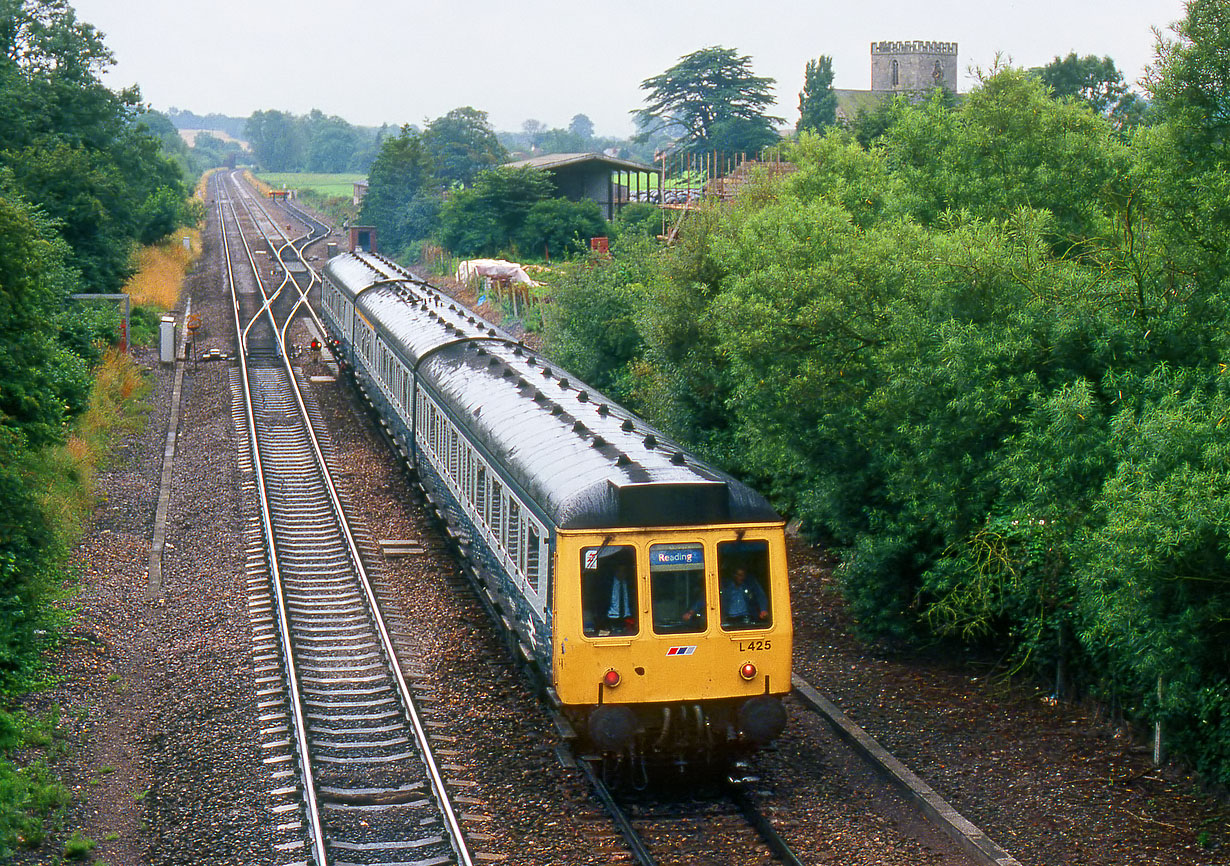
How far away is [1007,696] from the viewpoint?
1257 cm

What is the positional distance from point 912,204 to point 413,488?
383 inches

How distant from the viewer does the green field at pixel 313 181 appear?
116919 millimetres

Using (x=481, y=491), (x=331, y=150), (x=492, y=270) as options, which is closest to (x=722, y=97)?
(x=492, y=270)

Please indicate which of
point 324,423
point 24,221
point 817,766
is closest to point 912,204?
point 817,766

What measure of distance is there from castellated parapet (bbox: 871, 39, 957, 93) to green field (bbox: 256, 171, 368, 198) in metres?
47.0

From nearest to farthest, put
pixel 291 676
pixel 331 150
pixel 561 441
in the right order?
pixel 561 441 → pixel 291 676 → pixel 331 150

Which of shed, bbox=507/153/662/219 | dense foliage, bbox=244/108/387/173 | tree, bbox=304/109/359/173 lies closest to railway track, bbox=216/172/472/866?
shed, bbox=507/153/662/219

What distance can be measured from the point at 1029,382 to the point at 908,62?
9222 centimetres

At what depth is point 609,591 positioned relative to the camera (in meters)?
9.83

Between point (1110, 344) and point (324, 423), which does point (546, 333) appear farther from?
point (1110, 344)

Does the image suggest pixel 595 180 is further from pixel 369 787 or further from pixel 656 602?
pixel 369 787

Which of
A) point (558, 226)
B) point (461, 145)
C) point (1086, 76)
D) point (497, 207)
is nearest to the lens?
point (558, 226)

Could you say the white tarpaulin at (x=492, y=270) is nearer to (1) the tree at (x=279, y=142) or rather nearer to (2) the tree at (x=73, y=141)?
(2) the tree at (x=73, y=141)

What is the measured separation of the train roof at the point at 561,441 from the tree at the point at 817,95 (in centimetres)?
4950
